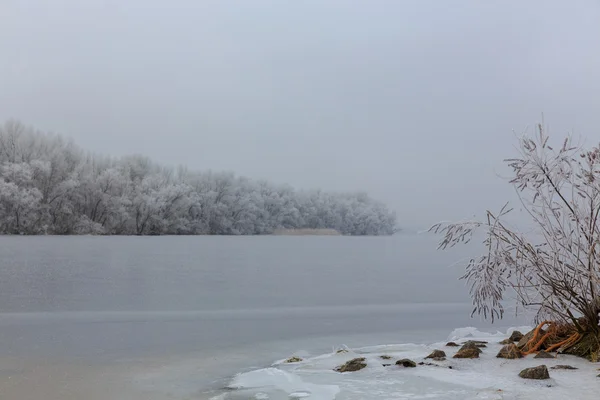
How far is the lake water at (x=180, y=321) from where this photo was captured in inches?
240

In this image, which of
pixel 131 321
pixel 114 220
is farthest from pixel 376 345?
pixel 114 220

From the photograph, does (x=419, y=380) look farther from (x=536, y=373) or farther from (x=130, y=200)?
(x=130, y=200)

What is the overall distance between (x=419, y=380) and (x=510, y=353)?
1492mm

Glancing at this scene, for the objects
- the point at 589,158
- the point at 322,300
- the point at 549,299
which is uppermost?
the point at 589,158

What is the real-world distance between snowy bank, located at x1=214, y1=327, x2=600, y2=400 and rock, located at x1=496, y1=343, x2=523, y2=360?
9 centimetres

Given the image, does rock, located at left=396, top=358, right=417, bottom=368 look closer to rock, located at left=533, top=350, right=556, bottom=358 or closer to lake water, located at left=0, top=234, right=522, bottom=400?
rock, located at left=533, top=350, right=556, bottom=358

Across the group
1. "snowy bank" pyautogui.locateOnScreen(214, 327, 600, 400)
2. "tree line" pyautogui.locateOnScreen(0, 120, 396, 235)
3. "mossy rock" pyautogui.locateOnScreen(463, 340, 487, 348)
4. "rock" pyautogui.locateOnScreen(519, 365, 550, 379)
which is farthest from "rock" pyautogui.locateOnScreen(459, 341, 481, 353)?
"tree line" pyautogui.locateOnScreen(0, 120, 396, 235)

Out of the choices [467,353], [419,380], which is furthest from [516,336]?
[419,380]

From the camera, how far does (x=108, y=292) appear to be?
13.4 metres

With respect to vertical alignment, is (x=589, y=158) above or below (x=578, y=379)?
above

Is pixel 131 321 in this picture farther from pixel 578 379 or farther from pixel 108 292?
pixel 578 379

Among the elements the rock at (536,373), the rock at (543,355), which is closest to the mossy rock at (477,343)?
the rock at (543,355)

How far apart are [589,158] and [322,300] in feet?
26.7

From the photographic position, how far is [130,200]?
49719 mm
